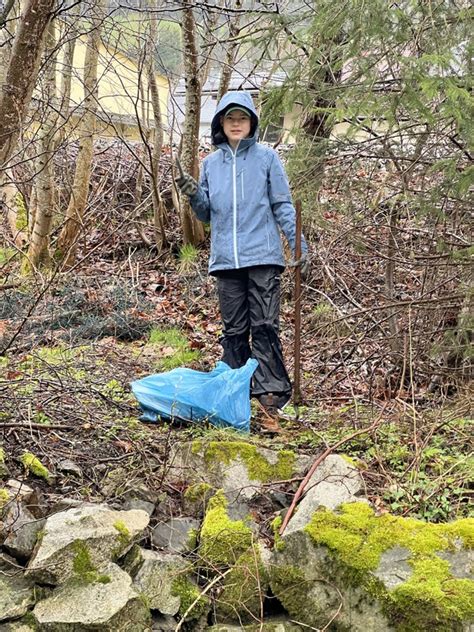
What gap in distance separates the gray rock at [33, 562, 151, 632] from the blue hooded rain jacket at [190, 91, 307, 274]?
231 centimetres

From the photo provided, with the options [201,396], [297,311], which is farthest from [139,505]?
[297,311]

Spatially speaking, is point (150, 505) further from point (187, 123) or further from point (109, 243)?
point (109, 243)

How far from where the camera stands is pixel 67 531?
2787 millimetres

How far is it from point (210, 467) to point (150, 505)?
Result: 0.42 m

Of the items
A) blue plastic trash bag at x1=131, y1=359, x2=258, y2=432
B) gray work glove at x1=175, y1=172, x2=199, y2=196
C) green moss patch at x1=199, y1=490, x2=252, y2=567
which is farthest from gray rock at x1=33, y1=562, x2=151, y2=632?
gray work glove at x1=175, y1=172, x2=199, y2=196

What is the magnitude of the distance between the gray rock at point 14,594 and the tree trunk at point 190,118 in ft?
19.6

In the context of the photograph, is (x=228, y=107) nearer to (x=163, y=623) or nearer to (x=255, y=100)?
(x=255, y=100)

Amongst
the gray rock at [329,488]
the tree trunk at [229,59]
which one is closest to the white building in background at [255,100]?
the tree trunk at [229,59]

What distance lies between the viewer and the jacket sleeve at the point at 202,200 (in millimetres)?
4516

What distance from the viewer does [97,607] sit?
254 centimetres

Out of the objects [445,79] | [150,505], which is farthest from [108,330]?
[445,79]

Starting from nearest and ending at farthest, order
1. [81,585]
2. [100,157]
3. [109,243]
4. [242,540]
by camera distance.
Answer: [81,585]
[242,540]
[109,243]
[100,157]

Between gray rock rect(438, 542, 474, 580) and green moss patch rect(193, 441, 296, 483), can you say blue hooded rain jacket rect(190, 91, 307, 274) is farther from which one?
gray rock rect(438, 542, 474, 580)

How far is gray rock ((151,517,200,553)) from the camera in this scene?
117 inches
